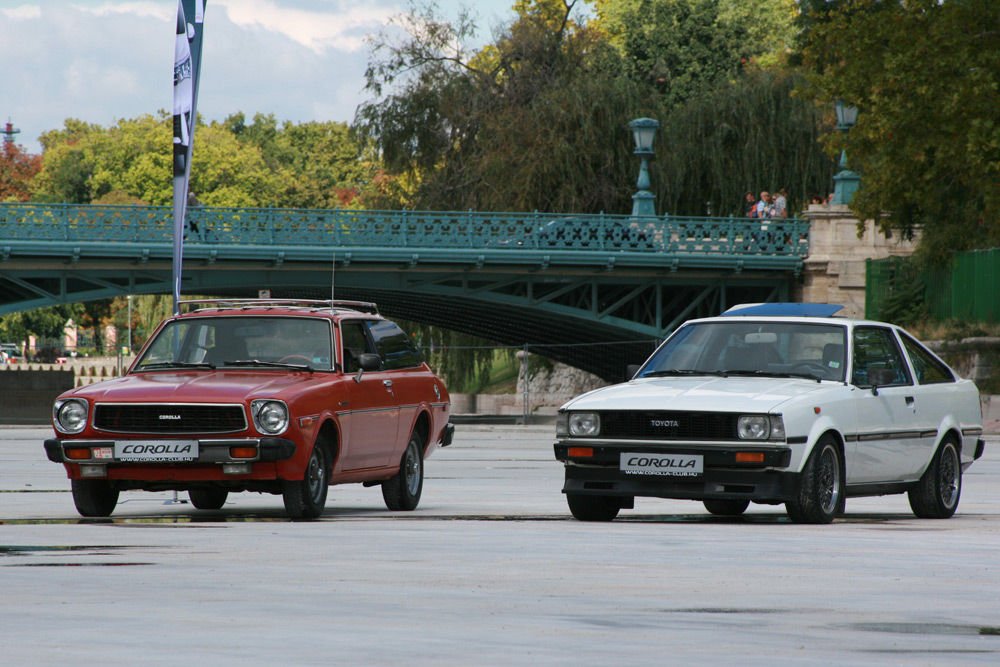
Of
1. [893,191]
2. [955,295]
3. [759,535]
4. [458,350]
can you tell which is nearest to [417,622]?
[759,535]

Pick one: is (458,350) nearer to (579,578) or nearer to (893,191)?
(893,191)

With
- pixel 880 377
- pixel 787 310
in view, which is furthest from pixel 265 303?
pixel 880 377

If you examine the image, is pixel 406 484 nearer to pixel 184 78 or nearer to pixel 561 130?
pixel 184 78

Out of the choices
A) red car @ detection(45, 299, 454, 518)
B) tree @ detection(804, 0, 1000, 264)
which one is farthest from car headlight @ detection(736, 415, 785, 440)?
tree @ detection(804, 0, 1000, 264)

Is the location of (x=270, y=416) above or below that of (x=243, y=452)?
above

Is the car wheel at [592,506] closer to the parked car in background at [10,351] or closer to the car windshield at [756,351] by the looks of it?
the car windshield at [756,351]

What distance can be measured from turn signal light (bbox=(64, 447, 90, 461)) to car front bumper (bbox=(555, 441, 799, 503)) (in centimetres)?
333

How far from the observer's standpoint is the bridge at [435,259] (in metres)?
44.7

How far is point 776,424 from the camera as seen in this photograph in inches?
508

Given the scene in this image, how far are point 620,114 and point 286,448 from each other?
4089 cm

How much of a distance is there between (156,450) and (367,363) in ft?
5.96

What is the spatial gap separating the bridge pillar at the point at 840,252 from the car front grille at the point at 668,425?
117 ft

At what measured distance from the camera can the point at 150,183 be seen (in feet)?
360

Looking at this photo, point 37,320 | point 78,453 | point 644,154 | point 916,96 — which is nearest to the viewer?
point 78,453
